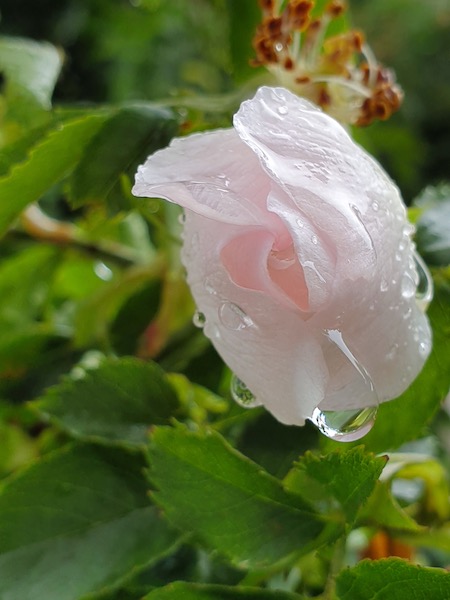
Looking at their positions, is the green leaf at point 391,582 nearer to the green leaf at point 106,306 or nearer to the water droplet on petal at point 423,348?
the water droplet on petal at point 423,348

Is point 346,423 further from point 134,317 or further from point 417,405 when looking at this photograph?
point 134,317

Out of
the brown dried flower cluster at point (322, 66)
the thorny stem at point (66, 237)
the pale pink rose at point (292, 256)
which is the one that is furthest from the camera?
the thorny stem at point (66, 237)

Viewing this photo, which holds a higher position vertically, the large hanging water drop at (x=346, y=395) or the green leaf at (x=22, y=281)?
the large hanging water drop at (x=346, y=395)

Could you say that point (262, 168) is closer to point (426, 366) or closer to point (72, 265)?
point (426, 366)

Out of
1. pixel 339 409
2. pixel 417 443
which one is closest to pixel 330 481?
pixel 339 409

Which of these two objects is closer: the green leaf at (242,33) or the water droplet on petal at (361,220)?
the water droplet on petal at (361,220)

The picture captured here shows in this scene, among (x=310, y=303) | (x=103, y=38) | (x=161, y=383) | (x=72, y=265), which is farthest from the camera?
(x=103, y=38)

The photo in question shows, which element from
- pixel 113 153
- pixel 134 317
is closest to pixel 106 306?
pixel 134 317

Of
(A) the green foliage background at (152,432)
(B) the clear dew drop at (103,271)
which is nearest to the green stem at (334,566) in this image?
(A) the green foliage background at (152,432)
